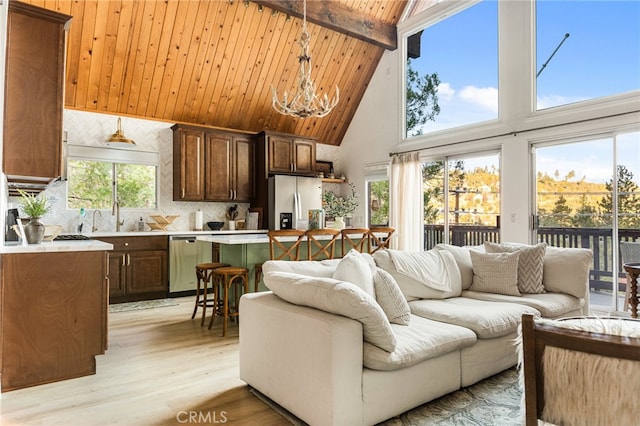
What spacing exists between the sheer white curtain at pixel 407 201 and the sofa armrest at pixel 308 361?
447 cm

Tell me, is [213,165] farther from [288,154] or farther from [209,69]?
[209,69]

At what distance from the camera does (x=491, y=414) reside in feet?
7.29

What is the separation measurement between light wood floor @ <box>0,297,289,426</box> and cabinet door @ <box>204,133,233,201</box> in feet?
10.3

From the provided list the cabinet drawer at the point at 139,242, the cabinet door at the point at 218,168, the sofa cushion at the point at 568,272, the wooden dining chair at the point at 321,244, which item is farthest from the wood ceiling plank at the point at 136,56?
the sofa cushion at the point at 568,272

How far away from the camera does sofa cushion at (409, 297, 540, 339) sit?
2.59 metres

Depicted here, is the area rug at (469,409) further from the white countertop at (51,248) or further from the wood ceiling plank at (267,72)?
the wood ceiling plank at (267,72)

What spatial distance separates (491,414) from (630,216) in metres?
3.37

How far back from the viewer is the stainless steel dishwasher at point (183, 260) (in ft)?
18.6

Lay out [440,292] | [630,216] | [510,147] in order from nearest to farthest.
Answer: [440,292] < [630,216] < [510,147]

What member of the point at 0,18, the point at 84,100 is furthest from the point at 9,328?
the point at 84,100

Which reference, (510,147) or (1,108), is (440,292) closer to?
(510,147)

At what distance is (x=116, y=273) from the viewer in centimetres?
523

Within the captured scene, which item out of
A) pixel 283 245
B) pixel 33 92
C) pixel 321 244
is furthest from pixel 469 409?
pixel 33 92

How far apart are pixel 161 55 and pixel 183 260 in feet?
9.67
